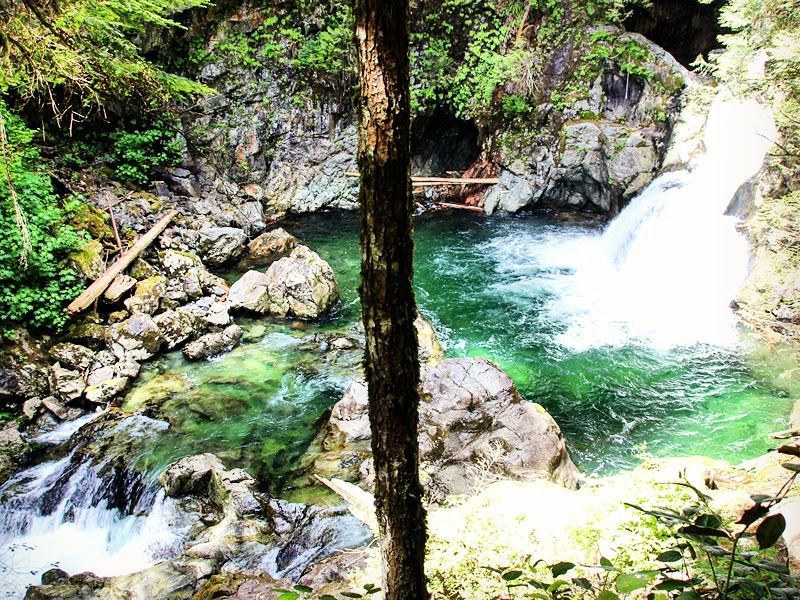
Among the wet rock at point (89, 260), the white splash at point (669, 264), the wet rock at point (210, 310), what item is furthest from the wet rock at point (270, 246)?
the white splash at point (669, 264)

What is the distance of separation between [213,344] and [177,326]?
0.72 m

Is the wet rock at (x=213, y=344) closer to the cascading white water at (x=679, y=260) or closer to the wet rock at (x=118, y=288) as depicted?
the wet rock at (x=118, y=288)

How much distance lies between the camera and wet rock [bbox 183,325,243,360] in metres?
7.73

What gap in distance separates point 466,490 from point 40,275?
7053 mm

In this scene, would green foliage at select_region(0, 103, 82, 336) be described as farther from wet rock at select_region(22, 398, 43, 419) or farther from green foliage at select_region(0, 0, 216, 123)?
wet rock at select_region(22, 398, 43, 419)

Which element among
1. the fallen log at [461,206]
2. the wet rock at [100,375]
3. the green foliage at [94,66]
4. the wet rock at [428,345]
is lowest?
the wet rock at [100,375]

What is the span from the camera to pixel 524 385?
7.16 meters

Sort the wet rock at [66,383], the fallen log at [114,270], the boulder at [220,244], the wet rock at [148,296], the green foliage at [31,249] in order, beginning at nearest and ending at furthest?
1. the wet rock at [66,383]
2. the green foliage at [31,249]
3. the fallen log at [114,270]
4. the wet rock at [148,296]
5. the boulder at [220,244]

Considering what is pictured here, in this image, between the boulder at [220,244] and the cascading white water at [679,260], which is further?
the boulder at [220,244]

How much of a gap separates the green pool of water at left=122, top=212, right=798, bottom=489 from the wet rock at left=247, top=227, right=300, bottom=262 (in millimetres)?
1906

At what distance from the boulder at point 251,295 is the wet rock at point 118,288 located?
163cm

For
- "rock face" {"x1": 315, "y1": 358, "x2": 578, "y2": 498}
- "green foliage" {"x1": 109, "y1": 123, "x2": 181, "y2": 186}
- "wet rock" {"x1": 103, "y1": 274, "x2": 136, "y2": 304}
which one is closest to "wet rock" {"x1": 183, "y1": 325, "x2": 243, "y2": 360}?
"wet rock" {"x1": 103, "y1": 274, "x2": 136, "y2": 304}

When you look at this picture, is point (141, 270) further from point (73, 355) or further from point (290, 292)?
point (290, 292)

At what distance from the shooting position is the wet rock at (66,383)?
6629 mm
